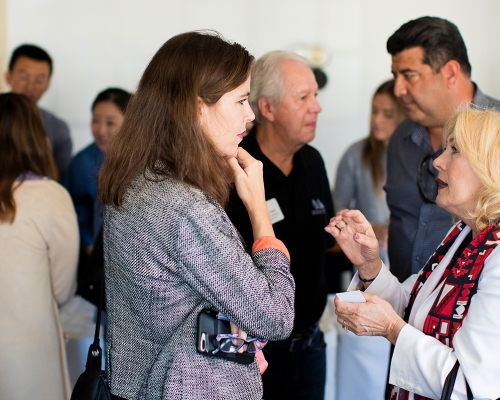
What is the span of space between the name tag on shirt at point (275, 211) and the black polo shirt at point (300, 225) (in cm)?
3

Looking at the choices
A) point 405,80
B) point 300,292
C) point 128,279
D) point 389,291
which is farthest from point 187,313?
point 405,80

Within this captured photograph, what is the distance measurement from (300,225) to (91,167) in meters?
1.95

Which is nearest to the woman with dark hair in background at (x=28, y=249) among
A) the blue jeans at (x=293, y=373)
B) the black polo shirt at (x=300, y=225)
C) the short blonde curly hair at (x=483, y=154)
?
the black polo shirt at (x=300, y=225)

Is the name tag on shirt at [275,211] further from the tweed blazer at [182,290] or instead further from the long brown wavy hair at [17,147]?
the long brown wavy hair at [17,147]

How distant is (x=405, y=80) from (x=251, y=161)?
123 cm

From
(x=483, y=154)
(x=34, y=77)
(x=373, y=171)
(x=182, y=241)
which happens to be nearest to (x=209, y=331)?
(x=182, y=241)

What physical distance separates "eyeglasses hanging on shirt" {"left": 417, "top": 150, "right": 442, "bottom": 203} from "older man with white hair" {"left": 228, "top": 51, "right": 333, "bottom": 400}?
0.41 m

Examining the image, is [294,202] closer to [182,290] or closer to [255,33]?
[182,290]

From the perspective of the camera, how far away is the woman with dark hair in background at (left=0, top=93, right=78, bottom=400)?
2.52 meters

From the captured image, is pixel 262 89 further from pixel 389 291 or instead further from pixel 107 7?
pixel 107 7

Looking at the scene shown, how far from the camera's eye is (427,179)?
2609 millimetres

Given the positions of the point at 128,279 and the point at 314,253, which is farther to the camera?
the point at 314,253

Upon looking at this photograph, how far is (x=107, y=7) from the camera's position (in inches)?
198

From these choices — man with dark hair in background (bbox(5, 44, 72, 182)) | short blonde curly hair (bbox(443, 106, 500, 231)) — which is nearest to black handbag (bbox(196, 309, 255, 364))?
short blonde curly hair (bbox(443, 106, 500, 231))
